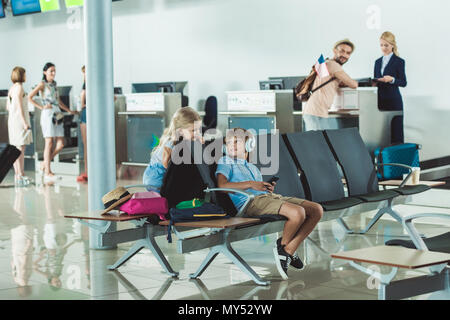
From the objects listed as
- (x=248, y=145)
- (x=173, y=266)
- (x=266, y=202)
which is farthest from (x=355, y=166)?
(x=173, y=266)

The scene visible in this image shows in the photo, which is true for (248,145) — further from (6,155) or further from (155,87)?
(155,87)

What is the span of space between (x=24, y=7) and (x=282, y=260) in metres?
11.4

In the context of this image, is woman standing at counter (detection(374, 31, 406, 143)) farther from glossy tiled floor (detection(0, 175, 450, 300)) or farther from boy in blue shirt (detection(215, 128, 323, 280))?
boy in blue shirt (detection(215, 128, 323, 280))

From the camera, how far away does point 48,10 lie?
14633mm

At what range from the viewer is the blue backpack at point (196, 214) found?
4.41 metres

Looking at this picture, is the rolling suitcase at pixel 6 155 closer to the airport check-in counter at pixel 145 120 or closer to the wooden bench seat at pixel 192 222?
the wooden bench seat at pixel 192 222

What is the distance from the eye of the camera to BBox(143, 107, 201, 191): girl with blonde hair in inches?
190

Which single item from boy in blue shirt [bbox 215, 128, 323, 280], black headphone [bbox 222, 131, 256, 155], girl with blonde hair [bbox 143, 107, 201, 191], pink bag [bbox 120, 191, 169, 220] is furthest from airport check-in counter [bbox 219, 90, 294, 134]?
pink bag [bbox 120, 191, 169, 220]

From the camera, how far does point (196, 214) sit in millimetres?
4445

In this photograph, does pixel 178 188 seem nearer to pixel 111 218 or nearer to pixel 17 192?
pixel 111 218

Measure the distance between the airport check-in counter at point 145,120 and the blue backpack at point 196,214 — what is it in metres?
6.45

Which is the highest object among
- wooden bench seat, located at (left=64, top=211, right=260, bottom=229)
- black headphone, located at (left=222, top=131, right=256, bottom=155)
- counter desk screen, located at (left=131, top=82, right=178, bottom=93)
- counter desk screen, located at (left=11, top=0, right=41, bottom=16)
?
counter desk screen, located at (left=11, top=0, right=41, bottom=16)

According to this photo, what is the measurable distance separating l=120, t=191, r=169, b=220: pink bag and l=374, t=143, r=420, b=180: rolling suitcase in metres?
3.37

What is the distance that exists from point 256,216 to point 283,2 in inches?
297
